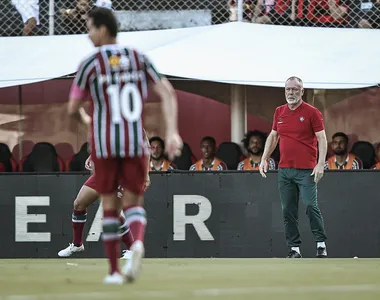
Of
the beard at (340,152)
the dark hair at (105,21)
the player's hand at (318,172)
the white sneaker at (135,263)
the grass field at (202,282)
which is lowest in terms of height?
the grass field at (202,282)

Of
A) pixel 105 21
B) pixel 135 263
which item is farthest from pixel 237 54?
pixel 135 263

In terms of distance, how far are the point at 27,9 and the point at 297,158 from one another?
5901 mm


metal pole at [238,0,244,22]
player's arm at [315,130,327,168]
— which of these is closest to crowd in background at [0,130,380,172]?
metal pole at [238,0,244,22]

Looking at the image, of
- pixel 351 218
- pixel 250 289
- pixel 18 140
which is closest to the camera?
pixel 250 289

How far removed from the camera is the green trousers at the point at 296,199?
40.3 feet

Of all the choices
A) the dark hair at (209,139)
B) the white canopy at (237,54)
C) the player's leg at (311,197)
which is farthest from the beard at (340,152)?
the player's leg at (311,197)

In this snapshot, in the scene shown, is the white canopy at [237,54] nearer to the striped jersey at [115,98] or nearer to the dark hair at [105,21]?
the dark hair at [105,21]

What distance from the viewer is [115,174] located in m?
7.41

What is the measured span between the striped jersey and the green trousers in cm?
520

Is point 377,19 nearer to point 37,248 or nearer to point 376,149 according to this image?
point 376,149

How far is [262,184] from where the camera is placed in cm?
1435

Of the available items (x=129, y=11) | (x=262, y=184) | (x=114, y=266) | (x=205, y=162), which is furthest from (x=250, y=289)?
(x=129, y=11)

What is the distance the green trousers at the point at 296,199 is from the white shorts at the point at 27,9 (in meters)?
5.61

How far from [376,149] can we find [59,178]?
16.0ft
